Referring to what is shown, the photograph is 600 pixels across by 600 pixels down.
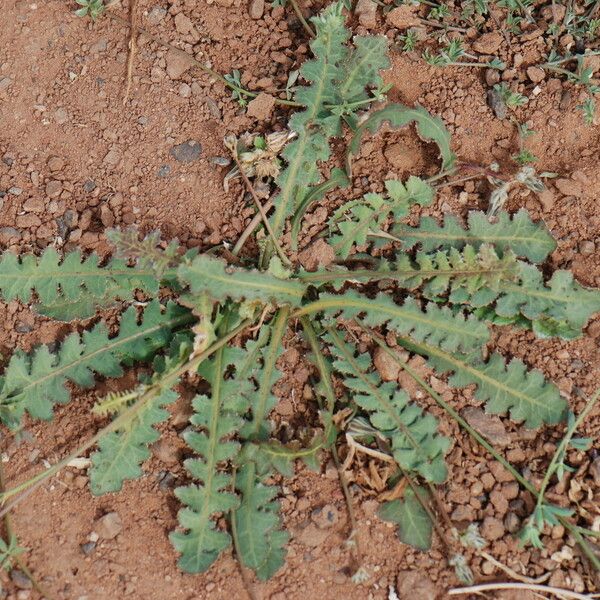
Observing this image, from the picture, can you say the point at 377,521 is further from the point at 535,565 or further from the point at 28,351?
the point at 28,351

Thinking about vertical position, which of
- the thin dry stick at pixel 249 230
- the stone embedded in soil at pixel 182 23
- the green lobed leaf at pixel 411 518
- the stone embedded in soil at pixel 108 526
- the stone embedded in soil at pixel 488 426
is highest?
the stone embedded in soil at pixel 182 23

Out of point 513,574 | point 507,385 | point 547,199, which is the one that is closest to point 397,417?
point 507,385

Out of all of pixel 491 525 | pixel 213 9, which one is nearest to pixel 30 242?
pixel 213 9

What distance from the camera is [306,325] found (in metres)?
3.38

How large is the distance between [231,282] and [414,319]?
74 centimetres

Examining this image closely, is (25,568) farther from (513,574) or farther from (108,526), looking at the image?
(513,574)

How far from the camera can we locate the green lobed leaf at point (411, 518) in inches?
121

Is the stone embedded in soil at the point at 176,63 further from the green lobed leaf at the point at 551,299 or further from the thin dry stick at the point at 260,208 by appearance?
the green lobed leaf at the point at 551,299

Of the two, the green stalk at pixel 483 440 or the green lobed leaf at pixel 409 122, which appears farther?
the green lobed leaf at pixel 409 122

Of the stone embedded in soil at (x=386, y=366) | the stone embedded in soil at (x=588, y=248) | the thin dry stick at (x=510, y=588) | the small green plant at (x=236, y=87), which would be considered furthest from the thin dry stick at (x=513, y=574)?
the small green plant at (x=236, y=87)

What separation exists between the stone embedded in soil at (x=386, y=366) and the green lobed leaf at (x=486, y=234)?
48cm

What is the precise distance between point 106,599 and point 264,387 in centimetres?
100

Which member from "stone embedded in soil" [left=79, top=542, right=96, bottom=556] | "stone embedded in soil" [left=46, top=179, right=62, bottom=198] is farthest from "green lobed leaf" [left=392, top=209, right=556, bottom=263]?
"stone embedded in soil" [left=79, top=542, right=96, bottom=556]

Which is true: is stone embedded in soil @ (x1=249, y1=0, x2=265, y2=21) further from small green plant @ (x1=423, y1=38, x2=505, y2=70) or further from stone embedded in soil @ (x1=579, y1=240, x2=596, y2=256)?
stone embedded in soil @ (x1=579, y1=240, x2=596, y2=256)
